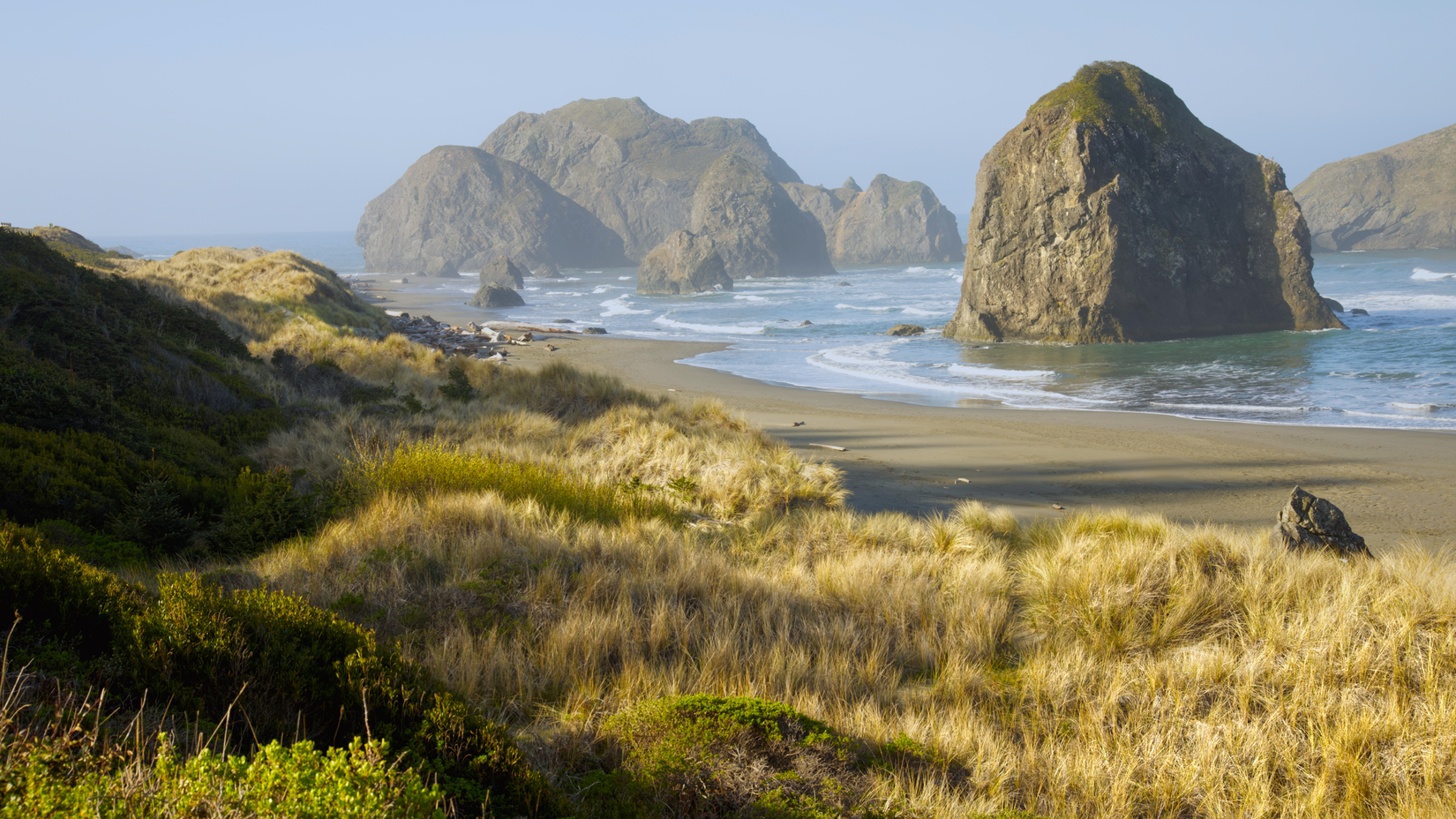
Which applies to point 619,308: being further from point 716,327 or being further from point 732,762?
point 732,762

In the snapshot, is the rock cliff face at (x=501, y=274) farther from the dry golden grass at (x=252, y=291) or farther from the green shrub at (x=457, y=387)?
the green shrub at (x=457, y=387)

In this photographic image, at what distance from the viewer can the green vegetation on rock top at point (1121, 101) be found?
3425 centimetres

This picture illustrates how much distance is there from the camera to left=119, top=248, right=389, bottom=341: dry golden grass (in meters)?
16.8

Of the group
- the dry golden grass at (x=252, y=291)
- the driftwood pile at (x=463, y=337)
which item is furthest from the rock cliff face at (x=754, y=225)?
the dry golden grass at (x=252, y=291)

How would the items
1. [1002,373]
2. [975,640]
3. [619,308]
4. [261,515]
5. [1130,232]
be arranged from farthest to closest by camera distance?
[619,308], [1130,232], [1002,373], [261,515], [975,640]

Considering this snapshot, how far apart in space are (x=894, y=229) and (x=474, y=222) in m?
73.7

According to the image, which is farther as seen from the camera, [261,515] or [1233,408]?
[1233,408]

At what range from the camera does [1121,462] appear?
1159cm

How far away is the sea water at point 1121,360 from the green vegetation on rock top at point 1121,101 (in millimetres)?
10902

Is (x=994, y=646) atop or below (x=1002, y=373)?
below

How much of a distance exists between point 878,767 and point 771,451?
7.23 m

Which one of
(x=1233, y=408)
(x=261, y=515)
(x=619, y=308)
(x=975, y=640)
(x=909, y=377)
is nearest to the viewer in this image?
(x=975, y=640)

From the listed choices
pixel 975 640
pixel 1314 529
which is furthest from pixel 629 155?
pixel 975 640

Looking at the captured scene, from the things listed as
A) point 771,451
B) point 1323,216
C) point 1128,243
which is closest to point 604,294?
point 1128,243
